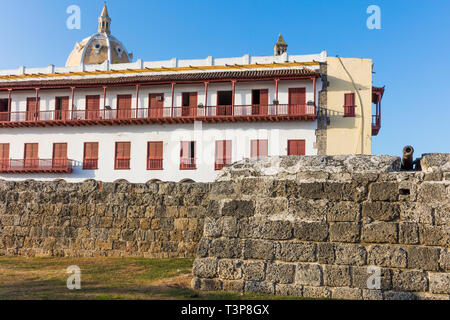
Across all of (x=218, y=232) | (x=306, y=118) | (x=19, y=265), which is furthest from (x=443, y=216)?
(x=306, y=118)

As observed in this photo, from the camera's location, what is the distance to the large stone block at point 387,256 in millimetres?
6395

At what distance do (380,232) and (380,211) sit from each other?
31 centimetres

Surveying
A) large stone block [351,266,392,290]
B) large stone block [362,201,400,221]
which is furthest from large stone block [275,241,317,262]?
large stone block [362,201,400,221]

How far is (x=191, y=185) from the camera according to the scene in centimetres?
1061

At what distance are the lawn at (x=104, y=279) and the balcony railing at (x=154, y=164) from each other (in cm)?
1942

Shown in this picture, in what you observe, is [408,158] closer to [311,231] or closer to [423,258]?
[423,258]

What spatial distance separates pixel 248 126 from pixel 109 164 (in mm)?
10116

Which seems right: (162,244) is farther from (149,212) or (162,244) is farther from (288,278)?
(288,278)

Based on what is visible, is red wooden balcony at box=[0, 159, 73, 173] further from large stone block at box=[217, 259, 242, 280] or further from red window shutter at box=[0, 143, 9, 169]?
large stone block at box=[217, 259, 242, 280]

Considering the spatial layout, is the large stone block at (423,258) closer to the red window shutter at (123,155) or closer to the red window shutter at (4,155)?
the red window shutter at (123,155)

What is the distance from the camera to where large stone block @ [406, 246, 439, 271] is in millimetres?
6255

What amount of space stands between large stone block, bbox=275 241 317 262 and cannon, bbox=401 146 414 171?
2.06 m

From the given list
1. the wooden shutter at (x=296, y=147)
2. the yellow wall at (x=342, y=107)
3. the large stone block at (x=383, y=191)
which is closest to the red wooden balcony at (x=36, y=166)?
the wooden shutter at (x=296, y=147)

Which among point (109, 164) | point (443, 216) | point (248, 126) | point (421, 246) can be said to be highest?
point (248, 126)
